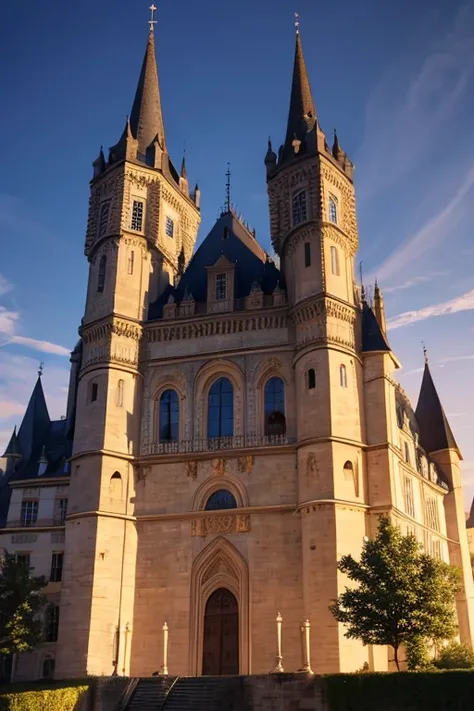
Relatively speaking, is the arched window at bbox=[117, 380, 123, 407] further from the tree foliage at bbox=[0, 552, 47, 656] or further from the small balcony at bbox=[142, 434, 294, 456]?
the tree foliage at bbox=[0, 552, 47, 656]

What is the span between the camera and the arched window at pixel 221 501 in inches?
1517

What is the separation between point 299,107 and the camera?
47812 mm

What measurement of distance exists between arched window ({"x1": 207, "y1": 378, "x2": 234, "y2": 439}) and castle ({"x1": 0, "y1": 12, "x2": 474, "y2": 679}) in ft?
0.33

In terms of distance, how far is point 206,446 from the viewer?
39906 millimetres

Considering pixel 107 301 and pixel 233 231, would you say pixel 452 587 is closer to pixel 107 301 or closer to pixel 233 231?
pixel 107 301

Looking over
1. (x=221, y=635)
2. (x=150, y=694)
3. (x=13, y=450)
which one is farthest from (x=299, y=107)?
(x=150, y=694)

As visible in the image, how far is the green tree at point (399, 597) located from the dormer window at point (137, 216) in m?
22.8

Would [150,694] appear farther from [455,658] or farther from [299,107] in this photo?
[299,107]

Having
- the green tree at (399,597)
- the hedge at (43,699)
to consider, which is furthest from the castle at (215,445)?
the hedge at (43,699)

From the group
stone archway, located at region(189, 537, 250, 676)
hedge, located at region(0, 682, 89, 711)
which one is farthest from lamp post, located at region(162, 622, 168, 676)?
hedge, located at region(0, 682, 89, 711)

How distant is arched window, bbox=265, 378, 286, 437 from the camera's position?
3956 cm

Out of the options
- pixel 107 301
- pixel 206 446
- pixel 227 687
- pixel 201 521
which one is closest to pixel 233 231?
pixel 107 301

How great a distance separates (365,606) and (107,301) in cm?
2125

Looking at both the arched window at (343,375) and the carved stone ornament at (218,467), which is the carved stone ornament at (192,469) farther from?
the arched window at (343,375)
